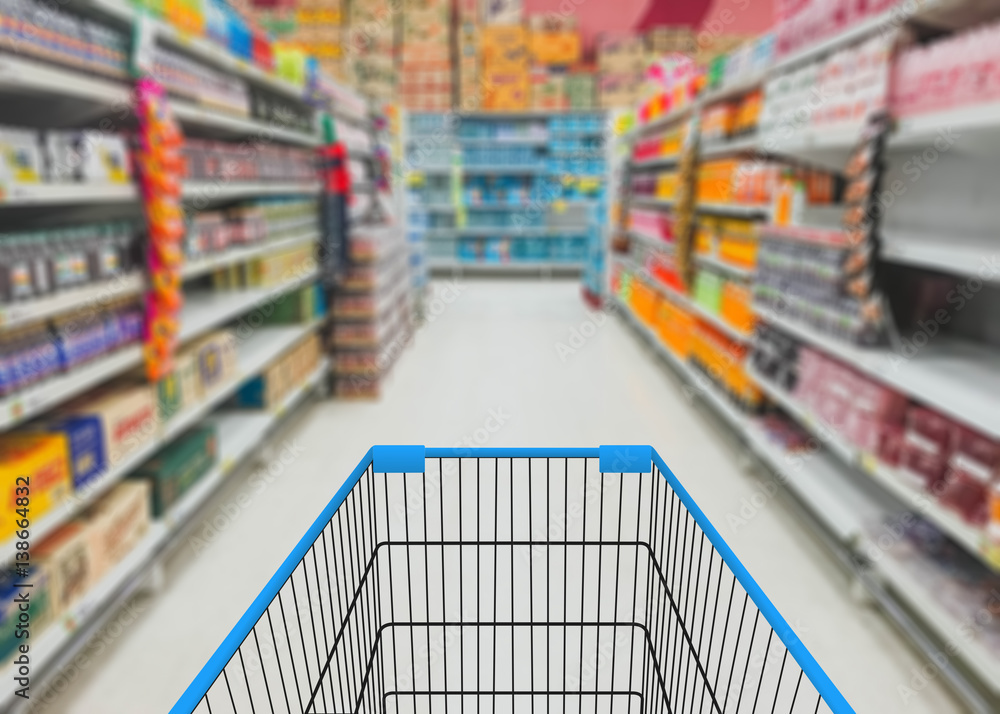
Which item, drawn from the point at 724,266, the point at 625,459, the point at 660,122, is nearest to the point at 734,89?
the point at 724,266

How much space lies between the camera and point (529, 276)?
11562mm

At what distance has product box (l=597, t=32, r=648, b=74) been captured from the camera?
33.2 feet

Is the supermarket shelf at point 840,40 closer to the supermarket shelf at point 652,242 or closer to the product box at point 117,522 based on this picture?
the supermarket shelf at point 652,242

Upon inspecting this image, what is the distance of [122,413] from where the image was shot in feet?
8.08

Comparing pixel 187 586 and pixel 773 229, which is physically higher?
pixel 773 229

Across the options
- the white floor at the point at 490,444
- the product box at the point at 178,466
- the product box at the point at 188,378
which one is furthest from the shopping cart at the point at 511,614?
the product box at the point at 188,378

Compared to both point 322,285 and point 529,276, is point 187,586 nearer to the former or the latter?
point 322,285

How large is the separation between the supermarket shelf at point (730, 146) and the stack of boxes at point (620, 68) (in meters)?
5.43

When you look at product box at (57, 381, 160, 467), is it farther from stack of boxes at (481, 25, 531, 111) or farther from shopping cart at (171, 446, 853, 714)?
stack of boxes at (481, 25, 531, 111)

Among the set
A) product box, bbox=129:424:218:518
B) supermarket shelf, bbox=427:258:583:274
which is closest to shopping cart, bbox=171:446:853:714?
product box, bbox=129:424:218:518

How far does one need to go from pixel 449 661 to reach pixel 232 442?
184 cm

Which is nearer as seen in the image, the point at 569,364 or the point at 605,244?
the point at 569,364

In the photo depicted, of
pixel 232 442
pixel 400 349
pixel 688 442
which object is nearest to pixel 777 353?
pixel 688 442

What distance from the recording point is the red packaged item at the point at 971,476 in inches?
80.9
